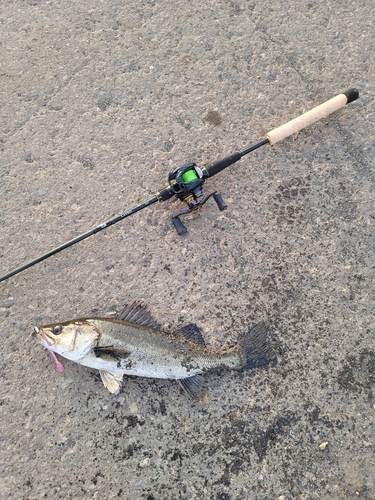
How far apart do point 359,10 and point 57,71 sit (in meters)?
2.67

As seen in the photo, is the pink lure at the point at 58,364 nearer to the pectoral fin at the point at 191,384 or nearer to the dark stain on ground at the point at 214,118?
the pectoral fin at the point at 191,384

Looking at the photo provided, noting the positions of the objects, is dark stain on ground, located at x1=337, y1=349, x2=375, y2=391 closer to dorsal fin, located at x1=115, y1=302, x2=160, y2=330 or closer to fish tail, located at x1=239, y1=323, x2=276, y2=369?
fish tail, located at x1=239, y1=323, x2=276, y2=369

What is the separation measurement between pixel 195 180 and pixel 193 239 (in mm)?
534

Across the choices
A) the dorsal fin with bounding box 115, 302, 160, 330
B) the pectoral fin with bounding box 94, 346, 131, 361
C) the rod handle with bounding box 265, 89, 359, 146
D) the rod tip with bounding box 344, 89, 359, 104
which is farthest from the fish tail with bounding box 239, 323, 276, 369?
the rod tip with bounding box 344, 89, 359, 104

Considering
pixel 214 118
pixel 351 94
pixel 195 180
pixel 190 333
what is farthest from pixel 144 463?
pixel 351 94

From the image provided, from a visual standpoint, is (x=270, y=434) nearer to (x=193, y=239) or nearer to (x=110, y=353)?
(x=110, y=353)

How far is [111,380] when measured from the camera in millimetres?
2791

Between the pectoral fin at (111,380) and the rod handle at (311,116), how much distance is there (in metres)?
2.06

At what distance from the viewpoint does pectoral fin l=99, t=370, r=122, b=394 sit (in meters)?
2.78

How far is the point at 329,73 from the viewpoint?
11.0 feet

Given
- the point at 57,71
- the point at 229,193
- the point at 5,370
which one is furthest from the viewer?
the point at 57,71

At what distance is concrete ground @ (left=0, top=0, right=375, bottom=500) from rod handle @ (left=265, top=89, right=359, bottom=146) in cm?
23

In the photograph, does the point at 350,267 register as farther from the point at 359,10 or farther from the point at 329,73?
the point at 359,10

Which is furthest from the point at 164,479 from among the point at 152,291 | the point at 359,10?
the point at 359,10
